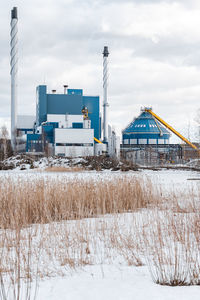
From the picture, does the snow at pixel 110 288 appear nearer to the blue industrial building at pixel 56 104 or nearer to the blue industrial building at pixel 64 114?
the blue industrial building at pixel 64 114

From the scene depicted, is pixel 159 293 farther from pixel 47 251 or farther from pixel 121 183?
pixel 121 183

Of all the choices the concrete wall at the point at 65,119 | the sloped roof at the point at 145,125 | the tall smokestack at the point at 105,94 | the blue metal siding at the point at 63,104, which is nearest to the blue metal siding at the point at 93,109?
the tall smokestack at the point at 105,94

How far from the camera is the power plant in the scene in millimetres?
46031

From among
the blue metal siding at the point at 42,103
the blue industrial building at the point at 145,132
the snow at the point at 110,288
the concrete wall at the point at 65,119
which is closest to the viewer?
the snow at the point at 110,288

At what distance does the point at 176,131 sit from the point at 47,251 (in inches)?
1958

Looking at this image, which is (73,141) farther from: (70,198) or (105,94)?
(70,198)

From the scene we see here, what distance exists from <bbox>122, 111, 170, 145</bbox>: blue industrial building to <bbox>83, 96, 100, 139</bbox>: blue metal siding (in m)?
5.47

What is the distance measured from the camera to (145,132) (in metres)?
52.8

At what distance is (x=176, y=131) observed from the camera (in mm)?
52938

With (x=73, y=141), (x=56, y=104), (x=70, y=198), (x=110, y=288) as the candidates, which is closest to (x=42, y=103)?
(x=56, y=104)

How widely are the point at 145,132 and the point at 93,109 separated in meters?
10.7

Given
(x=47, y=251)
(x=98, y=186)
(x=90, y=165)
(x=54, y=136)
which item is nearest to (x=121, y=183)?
(x=98, y=186)

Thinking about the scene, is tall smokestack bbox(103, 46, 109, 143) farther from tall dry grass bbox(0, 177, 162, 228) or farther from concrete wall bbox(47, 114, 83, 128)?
tall dry grass bbox(0, 177, 162, 228)

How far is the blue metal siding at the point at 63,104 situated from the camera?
184 feet
